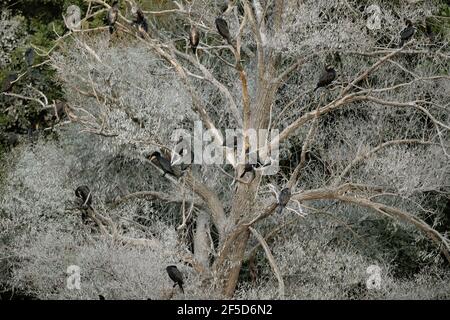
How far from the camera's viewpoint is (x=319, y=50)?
1539 cm

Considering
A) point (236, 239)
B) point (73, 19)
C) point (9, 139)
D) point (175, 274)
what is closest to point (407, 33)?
point (236, 239)

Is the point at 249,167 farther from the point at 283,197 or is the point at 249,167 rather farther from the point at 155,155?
the point at 155,155

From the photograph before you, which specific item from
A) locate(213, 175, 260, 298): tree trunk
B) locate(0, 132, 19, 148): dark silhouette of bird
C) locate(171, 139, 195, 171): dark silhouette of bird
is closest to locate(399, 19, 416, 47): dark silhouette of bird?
locate(213, 175, 260, 298): tree trunk

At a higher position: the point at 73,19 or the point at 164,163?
the point at 73,19

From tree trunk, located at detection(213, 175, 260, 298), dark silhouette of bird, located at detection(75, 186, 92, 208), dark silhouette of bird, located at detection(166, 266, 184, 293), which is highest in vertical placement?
dark silhouette of bird, located at detection(75, 186, 92, 208)

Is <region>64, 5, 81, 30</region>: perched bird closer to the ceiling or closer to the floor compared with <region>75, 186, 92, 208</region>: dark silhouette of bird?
closer to the ceiling

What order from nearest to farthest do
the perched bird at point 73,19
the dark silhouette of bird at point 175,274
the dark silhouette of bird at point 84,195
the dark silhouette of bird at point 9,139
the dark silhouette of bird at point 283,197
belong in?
the dark silhouette of bird at point 175,274
the dark silhouette of bird at point 283,197
the dark silhouette of bird at point 84,195
the perched bird at point 73,19
the dark silhouette of bird at point 9,139

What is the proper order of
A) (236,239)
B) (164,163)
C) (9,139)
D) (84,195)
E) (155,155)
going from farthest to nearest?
(9,139) → (236,239) → (84,195) → (155,155) → (164,163)

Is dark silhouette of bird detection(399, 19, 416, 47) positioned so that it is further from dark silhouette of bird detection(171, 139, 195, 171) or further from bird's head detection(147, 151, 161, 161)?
bird's head detection(147, 151, 161, 161)

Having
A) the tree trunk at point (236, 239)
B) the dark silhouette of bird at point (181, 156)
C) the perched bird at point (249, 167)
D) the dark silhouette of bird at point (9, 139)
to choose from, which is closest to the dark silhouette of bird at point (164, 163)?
the dark silhouette of bird at point (181, 156)

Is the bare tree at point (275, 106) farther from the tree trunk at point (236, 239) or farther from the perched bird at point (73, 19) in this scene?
the perched bird at point (73, 19)
